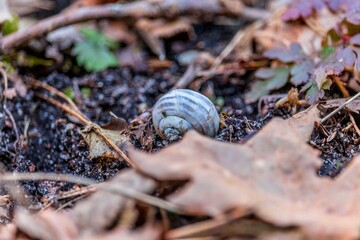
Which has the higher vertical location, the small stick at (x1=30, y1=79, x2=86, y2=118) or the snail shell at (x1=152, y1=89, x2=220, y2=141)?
the small stick at (x1=30, y1=79, x2=86, y2=118)

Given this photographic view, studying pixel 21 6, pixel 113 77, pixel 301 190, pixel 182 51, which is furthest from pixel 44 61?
pixel 301 190

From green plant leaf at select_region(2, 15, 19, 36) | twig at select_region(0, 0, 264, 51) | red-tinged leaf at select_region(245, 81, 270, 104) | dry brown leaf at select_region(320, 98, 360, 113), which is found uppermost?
twig at select_region(0, 0, 264, 51)

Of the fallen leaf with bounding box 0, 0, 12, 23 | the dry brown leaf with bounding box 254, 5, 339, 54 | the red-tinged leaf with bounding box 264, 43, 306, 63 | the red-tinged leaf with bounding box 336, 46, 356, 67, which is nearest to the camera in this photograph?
the red-tinged leaf with bounding box 336, 46, 356, 67

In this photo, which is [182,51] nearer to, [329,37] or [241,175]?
[329,37]

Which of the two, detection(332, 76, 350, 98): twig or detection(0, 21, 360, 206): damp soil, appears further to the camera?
detection(332, 76, 350, 98): twig

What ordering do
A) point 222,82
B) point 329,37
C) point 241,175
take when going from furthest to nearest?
point 222,82 → point 329,37 → point 241,175

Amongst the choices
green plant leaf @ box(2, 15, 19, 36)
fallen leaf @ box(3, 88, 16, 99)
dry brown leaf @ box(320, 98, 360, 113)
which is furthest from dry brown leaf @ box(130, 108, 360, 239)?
green plant leaf @ box(2, 15, 19, 36)

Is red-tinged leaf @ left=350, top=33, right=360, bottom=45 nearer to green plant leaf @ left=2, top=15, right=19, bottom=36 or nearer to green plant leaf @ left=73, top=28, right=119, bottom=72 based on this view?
green plant leaf @ left=73, top=28, right=119, bottom=72

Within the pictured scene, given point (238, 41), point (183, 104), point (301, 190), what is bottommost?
point (301, 190)
